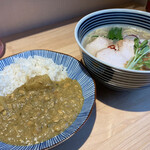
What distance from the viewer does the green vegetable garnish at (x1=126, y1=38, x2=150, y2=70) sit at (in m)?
0.97

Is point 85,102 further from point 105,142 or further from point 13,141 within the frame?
point 13,141

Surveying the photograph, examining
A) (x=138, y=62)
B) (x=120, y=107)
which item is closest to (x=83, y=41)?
(x=138, y=62)

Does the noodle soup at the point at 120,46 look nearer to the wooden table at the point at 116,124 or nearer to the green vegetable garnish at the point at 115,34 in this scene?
the green vegetable garnish at the point at 115,34

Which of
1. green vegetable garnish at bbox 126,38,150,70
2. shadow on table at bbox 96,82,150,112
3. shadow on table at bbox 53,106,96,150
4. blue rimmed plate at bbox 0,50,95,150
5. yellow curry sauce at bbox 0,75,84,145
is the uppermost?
green vegetable garnish at bbox 126,38,150,70

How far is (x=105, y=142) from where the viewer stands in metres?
0.87

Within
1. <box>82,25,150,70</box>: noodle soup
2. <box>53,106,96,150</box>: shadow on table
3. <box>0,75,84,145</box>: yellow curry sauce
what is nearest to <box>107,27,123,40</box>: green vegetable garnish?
<box>82,25,150,70</box>: noodle soup

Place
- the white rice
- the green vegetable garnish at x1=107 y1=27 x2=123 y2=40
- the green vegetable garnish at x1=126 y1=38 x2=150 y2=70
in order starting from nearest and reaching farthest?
the green vegetable garnish at x1=126 y1=38 x2=150 y2=70 < the white rice < the green vegetable garnish at x1=107 y1=27 x2=123 y2=40

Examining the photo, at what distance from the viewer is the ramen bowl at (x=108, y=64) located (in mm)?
826

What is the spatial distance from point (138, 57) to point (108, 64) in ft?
0.98

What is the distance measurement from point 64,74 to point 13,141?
1.71ft

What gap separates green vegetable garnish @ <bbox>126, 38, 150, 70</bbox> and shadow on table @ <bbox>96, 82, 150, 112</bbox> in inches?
6.4

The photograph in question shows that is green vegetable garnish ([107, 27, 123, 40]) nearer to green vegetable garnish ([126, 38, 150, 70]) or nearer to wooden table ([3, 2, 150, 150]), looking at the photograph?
green vegetable garnish ([126, 38, 150, 70])

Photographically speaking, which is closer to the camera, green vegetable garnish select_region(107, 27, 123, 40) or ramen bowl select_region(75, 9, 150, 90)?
ramen bowl select_region(75, 9, 150, 90)

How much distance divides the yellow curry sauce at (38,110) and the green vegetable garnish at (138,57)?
0.35 m
